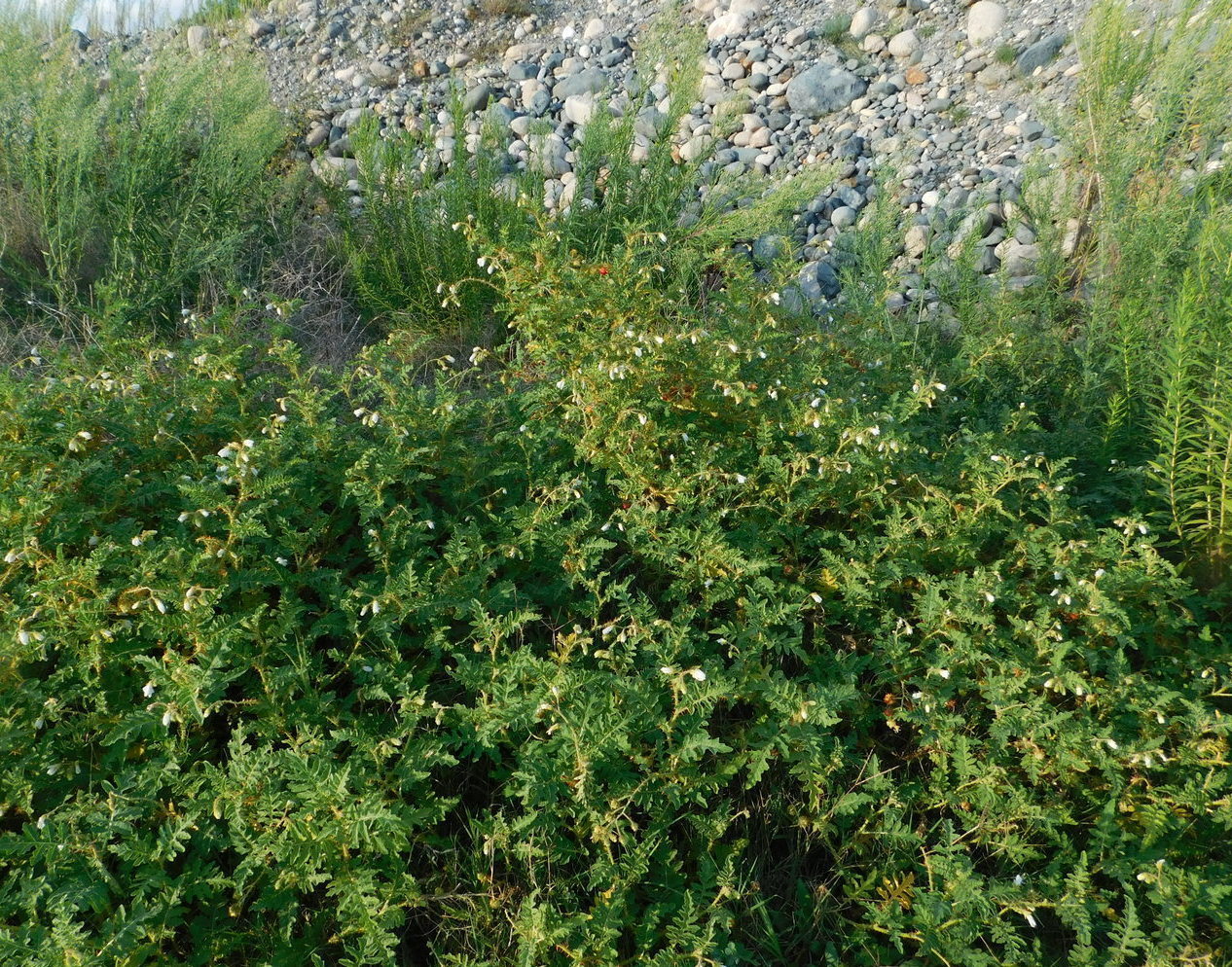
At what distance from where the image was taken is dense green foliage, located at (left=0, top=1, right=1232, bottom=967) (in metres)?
1.97

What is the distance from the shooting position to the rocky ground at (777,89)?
523 centimetres

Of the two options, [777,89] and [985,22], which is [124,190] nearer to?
[777,89]

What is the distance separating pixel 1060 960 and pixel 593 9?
8247 millimetres

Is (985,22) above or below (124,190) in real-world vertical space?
below

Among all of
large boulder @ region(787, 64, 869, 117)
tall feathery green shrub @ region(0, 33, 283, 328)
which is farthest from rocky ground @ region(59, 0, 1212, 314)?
tall feathery green shrub @ region(0, 33, 283, 328)

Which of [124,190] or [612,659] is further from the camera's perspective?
[124,190]

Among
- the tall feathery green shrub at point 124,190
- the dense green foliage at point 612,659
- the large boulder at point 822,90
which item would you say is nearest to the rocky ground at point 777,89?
the large boulder at point 822,90

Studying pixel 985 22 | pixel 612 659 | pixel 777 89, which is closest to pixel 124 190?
pixel 612 659

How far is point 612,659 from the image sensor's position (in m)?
2.27

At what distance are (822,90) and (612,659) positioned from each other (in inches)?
220

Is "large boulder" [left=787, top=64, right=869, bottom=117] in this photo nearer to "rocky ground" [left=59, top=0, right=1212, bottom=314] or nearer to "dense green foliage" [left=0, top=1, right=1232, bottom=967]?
"rocky ground" [left=59, top=0, right=1212, bottom=314]

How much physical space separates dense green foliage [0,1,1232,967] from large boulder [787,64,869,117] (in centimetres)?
399

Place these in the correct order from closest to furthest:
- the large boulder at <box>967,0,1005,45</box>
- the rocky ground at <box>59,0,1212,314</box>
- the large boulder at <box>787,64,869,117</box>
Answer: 1. the rocky ground at <box>59,0,1212,314</box>
2. the large boulder at <box>787,64,869,117</box>
3. the large boulder at <box>967,0,1005,45</box>

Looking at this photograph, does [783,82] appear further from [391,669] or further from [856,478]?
[391,669]
